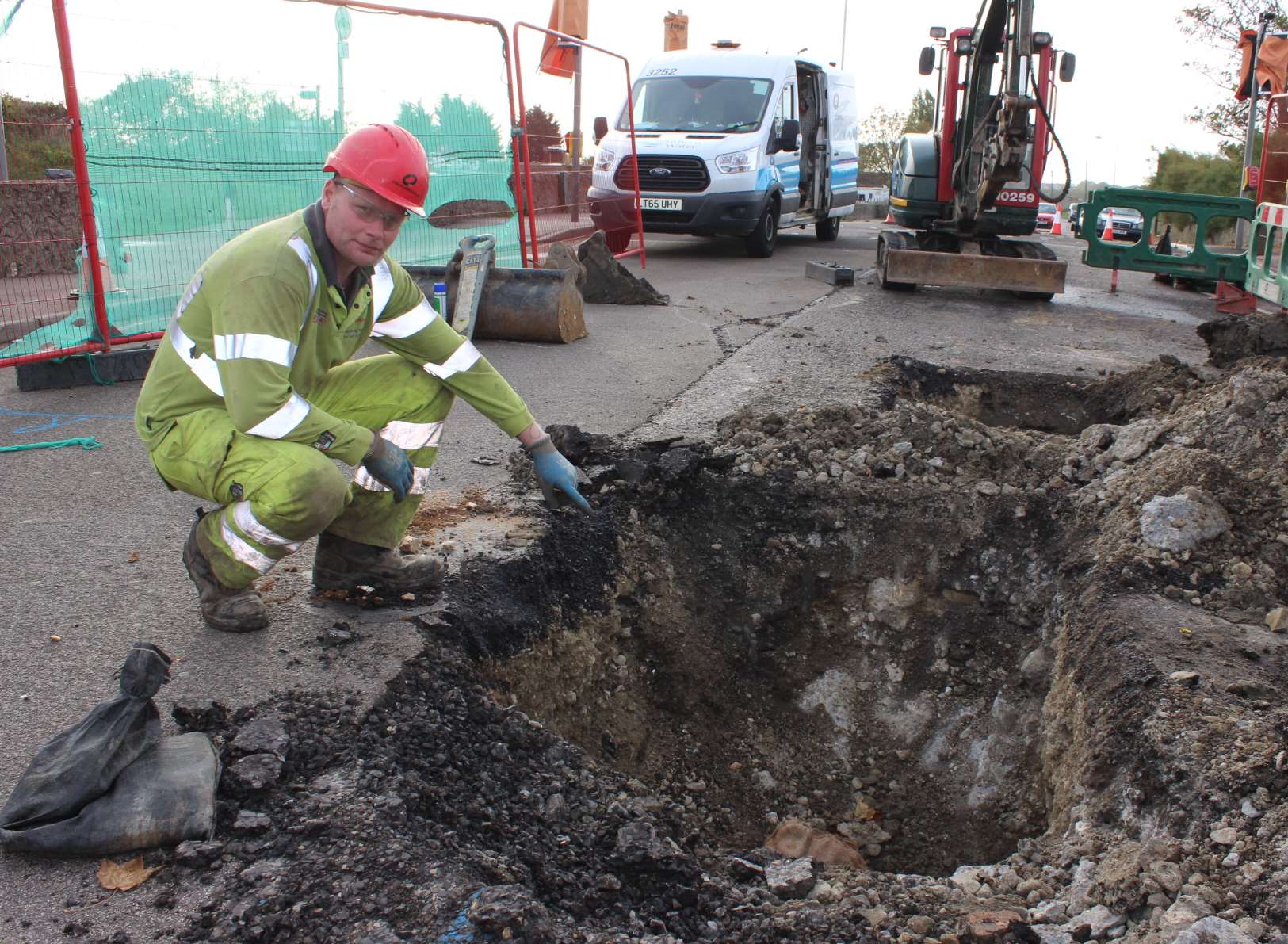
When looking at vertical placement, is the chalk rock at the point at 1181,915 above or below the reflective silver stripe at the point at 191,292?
below

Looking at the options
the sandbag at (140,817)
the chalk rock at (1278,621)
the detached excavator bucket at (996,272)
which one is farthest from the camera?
the detached excavator bucket at (996,272)

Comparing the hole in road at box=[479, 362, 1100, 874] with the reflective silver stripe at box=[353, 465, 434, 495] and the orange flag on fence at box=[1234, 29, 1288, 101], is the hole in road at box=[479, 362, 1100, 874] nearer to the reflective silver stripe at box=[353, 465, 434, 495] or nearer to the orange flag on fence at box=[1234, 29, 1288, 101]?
the reflective silver stripe at box=[353, 465, 434, 495]

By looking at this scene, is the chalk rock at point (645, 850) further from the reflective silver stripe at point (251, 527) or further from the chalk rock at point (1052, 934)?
the reflective silver stripe at point (251, 527)

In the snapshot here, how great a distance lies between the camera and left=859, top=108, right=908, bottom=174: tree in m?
38.1

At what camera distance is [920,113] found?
44844 mm

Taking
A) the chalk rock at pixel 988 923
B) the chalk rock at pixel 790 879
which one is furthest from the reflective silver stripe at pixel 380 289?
the chalk rock at pixel 988 923

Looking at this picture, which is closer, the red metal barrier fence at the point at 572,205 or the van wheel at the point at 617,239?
the red metal barrier fence at the point at 572,205

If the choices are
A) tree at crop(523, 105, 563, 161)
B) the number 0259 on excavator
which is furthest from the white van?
the number 0259 on excavator

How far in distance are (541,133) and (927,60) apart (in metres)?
4.87

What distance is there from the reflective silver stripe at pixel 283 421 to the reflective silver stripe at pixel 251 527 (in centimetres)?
22

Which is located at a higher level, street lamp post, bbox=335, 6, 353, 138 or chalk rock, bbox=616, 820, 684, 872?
street lamp post, bbox=335, 6, 353, 138

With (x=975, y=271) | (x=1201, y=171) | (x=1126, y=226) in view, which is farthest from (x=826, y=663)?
(x=1201, y=171)

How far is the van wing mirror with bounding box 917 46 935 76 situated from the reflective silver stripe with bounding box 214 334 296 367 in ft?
36.4

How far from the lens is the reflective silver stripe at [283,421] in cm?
283
